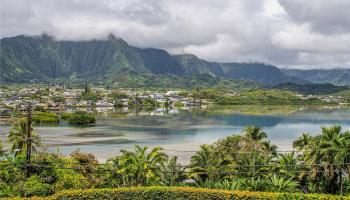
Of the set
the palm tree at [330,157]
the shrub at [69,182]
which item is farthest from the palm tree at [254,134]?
the shrub at [69,182]

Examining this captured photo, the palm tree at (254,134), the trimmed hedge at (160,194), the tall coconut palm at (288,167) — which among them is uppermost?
the palm tree at (254,134)

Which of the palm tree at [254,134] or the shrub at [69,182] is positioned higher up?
the palm tree at [254,134]

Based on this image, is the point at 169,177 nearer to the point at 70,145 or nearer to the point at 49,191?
the point at 49,191

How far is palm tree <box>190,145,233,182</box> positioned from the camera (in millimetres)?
55375

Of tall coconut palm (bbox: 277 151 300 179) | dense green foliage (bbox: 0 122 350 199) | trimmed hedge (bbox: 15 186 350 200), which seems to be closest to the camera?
trimmed hedge (bbox: 15 186 350 200)

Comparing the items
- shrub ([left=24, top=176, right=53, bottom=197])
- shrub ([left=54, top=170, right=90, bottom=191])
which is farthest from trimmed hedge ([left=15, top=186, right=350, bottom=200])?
shrub ([left=54, top=170, right=90, bottom=191])

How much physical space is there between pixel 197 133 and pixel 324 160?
9670cm

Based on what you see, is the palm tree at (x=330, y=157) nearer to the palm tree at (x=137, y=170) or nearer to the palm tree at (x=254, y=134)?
the palm tree at (x=254, y=134)

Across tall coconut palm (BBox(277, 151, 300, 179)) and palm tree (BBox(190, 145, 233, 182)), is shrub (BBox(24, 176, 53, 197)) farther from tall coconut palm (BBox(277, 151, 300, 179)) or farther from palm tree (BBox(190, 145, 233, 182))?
tall coconut palm (BBox(277, 151, 300, 179))

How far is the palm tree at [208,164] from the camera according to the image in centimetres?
5538

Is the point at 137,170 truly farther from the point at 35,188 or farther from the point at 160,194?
the point at 35,188

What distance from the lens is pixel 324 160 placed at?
53.0m

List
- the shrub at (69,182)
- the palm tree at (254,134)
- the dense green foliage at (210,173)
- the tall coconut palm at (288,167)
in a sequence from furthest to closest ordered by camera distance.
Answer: the palm tree at (254,134)
the tall coconut palm at (288,167)
the shrub at (69,182)
the dense green foliage at (210,173)

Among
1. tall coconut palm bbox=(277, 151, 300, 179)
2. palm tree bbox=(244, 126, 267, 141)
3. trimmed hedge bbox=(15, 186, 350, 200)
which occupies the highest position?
palm tree bbox=(244, 126, 267, 141)
